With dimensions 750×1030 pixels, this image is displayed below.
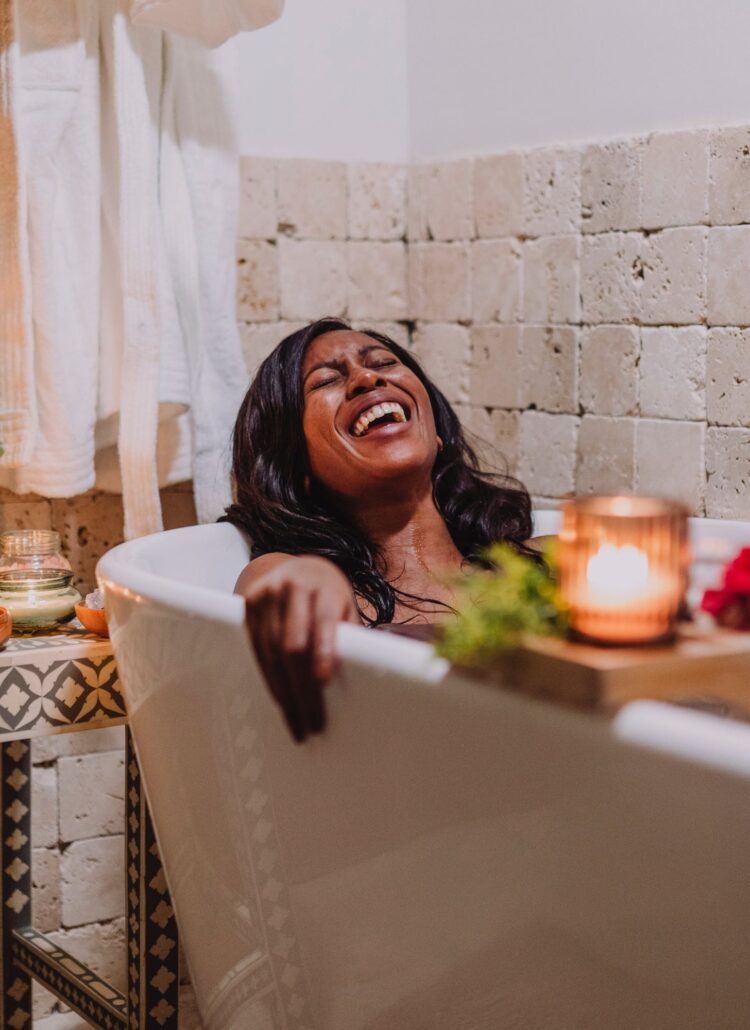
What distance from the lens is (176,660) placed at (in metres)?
1.58

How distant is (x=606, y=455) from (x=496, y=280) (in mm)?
513

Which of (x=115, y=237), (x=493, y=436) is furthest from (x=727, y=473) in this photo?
(x=115, y=237)

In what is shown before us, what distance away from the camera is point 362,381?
7.39 ft

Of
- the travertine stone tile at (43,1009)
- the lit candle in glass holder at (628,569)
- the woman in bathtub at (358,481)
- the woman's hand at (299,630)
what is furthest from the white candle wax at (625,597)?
the travertine stone tile at (43,1009)

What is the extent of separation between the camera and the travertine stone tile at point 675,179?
233 cm

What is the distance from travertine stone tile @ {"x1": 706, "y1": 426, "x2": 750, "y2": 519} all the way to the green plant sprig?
1294 millimetres

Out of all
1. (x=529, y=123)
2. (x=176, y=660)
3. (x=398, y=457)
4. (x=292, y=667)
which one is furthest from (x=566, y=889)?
(x=529, y=123)

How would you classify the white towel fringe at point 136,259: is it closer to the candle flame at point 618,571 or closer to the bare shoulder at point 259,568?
the bare shoulder at point 259,568

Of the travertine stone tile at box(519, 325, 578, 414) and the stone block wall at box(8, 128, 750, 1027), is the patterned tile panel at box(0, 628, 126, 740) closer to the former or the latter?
the stone block wall at box(8, 128, 750, 1027)

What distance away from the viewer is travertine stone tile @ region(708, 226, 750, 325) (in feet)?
7.45

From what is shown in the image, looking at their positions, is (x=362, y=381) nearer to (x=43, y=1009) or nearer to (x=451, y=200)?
(x=451, y=200)

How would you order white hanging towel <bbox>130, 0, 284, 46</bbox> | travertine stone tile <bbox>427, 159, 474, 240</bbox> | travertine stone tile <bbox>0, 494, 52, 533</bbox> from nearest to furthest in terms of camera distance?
white hanging towel <bbox>130, 0, 284, 46</bbox> → travertine stone tile <bbox>0, 494, 52, 533</bbox> → travertine stone tile <bbox>427, 159, 474, 240</bbox>

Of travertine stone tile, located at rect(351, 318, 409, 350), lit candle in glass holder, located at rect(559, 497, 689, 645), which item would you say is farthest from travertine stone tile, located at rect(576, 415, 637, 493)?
lit candle in glass holder, located at rect(559, 497, 689, 645)

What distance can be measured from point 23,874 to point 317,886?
1148 millimetres
